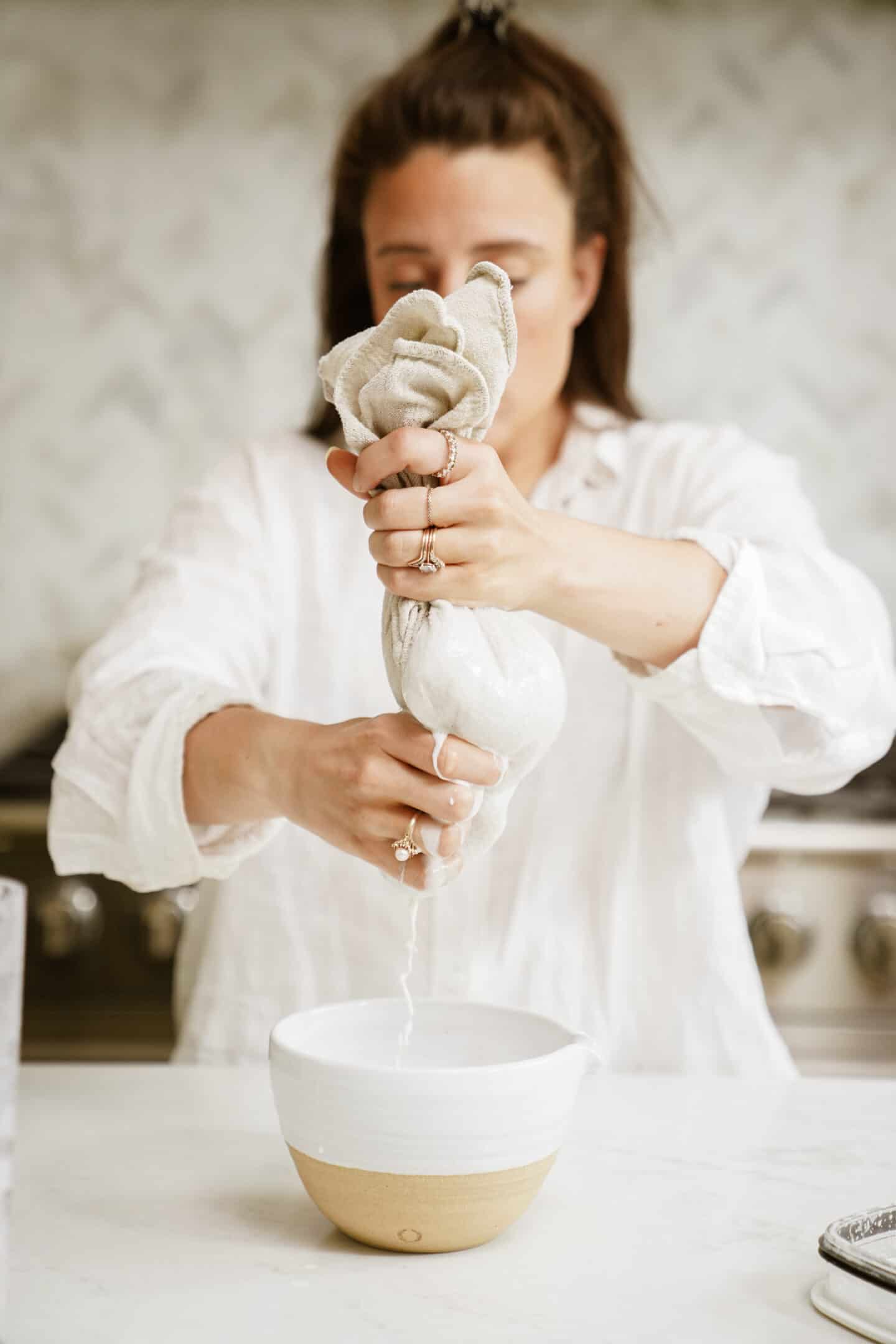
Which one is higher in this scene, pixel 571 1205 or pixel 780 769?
pixel 780 769

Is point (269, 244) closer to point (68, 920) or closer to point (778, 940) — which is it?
point (68, 920)

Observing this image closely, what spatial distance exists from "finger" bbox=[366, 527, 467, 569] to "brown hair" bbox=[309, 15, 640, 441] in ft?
1.91

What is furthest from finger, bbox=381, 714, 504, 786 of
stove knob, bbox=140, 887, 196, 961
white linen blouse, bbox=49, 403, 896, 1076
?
stove knob, bbox=140, 887, 196, 961

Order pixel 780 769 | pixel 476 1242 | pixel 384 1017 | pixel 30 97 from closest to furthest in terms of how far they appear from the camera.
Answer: pixel 476 1242
pixel 384 1017
pixel 780 769
pixel 30 97

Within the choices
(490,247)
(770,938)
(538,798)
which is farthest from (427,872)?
(770,938)

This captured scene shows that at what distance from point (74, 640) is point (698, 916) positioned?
4.61 ft

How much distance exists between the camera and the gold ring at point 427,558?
737mm

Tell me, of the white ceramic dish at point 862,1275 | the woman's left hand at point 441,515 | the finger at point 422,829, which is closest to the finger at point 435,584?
the woman's left hand at point 441,515

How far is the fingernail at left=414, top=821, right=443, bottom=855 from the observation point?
2.56 ft

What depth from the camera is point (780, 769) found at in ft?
3.57

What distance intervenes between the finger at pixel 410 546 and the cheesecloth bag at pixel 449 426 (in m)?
0.02

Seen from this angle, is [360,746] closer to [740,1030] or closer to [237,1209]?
[237,1209]

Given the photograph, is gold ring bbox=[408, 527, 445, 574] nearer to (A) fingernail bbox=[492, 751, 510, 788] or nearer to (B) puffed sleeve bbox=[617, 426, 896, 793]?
(A) fingernail bbox=[492, 751, 510, 788]

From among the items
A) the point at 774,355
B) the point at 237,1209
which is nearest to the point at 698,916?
the point at 237,1209
